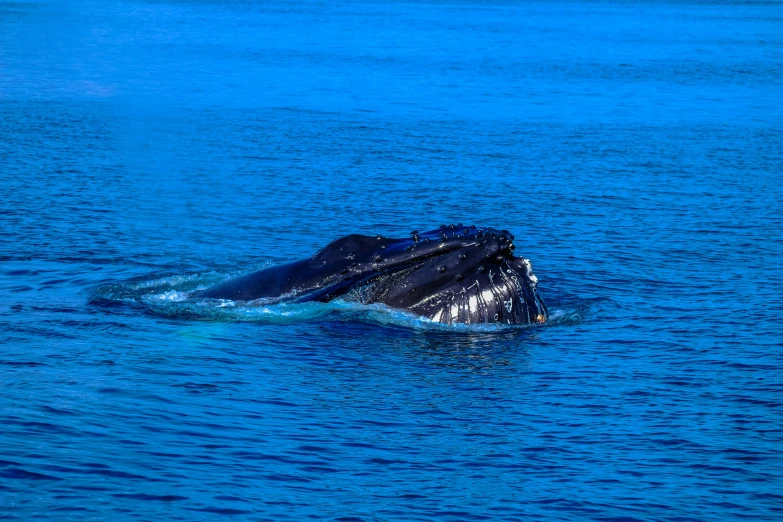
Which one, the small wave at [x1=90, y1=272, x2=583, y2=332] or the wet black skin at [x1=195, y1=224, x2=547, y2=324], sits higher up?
the wet black skin at [x1=195, y1=224, x2=547, y2=324]

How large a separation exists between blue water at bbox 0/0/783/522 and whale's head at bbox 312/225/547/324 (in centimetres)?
28

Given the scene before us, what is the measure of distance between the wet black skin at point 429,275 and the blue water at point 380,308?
0.23 m

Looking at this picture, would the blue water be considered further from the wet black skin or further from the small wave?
the wet black skin

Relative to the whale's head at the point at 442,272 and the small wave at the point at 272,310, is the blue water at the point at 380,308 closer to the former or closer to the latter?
the small wave at the point at 272,310

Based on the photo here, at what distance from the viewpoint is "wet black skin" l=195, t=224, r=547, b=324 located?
13.1m

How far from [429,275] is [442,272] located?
0.54 feet

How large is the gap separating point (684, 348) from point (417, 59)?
1380 inches

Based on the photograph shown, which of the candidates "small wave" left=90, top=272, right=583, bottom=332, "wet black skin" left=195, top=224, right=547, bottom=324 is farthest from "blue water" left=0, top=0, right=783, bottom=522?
"wet black skin" left=195, top=224, right=547, bottom=324

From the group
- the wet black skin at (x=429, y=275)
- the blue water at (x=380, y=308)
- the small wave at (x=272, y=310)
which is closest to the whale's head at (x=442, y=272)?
the wet black skin at (x=429, y=275)

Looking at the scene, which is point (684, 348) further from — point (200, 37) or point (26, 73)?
point (200, 37)

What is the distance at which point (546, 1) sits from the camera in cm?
9388

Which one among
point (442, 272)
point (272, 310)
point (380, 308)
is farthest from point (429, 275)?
point (272, 310)

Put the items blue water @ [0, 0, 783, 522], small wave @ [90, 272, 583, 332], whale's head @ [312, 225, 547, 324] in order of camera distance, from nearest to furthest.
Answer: blue water @ [0, 0, 783, 522] < whale's head @ [312, 225, 547, 324] < small wave @ [90, 272, 583, 332]

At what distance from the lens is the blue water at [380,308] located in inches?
373
